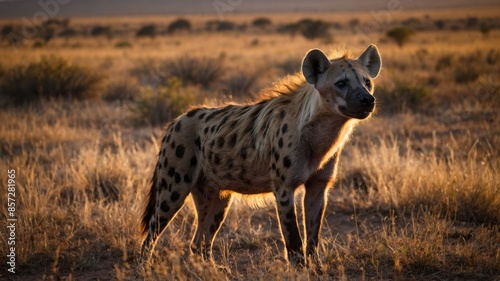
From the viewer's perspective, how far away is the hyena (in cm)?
449

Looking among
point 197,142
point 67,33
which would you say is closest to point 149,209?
point 197,142

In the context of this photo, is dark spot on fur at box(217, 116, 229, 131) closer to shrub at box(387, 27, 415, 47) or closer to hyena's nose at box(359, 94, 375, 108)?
hyena's nose at box(359, 94, 375, 108)

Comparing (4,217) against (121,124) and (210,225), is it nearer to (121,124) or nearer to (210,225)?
(210,225)

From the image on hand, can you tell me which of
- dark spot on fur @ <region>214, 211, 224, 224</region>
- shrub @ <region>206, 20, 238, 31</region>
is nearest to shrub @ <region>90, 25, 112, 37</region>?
shrub @ <region>206, 20, 238, 31</region>

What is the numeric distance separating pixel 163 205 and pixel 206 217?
0.46 m

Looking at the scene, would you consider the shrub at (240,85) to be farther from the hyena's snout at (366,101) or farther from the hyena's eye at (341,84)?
the hyena's snout at (366,101)

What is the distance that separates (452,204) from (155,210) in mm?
3237

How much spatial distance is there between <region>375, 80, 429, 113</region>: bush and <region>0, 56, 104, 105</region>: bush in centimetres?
725

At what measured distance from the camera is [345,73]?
444cm

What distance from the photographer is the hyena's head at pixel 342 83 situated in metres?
4.27

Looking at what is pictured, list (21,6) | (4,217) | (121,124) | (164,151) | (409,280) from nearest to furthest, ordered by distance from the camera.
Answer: (409,280) < (164,151) < (4,217) < (121,124) < (21,6)

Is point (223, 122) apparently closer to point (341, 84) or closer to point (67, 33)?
point (341, 84)

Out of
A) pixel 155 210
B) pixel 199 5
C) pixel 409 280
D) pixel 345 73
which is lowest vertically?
pixel 409 280

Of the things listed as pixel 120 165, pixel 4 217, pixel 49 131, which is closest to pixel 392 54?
pixel 49 131
